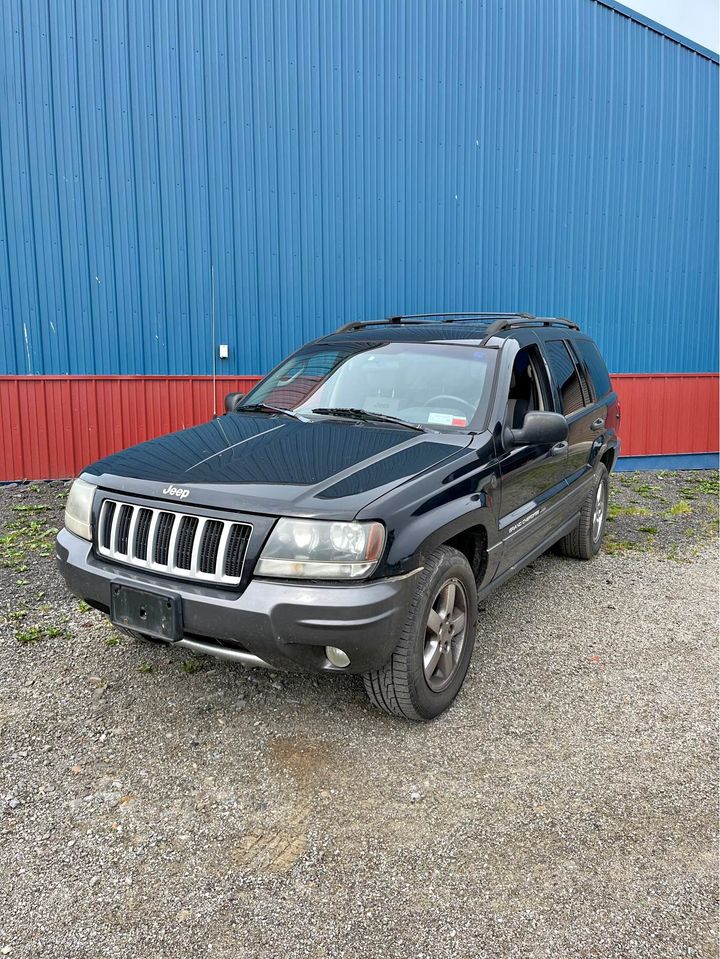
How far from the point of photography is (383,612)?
109 inches

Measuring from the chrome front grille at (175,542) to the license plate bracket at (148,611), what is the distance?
4.6 inches

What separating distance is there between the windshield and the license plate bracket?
154 cm

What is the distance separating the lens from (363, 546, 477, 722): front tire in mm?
2990

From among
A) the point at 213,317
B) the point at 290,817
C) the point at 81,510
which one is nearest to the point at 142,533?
the point at 81,510

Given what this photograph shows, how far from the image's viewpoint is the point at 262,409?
4.29m

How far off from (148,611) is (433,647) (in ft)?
4.15

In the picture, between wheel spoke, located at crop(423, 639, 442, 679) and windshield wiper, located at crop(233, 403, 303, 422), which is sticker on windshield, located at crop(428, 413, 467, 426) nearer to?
windshield wiper, located at crop(233, 403, 303, 422)

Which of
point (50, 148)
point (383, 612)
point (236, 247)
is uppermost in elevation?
point (50, 148)

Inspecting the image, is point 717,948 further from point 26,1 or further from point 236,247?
point 26,1

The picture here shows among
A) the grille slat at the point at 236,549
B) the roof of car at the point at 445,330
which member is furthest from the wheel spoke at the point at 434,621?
the roof of car at the point at 445,330

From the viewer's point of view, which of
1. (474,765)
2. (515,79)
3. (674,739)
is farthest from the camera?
(515,79)

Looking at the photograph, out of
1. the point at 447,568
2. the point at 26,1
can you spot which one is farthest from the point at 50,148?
the point at 447,568

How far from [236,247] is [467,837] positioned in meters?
6.67

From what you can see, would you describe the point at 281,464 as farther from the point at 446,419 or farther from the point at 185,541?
the point at 446,419
